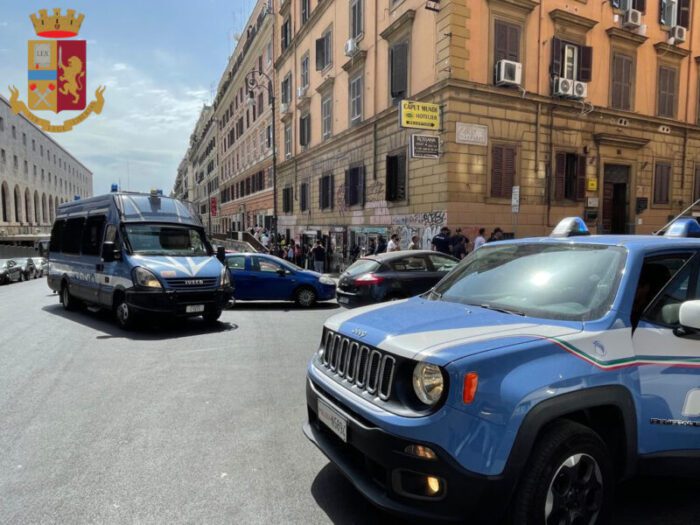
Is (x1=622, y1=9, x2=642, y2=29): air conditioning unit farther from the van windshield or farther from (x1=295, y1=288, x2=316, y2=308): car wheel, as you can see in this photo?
the van windshield

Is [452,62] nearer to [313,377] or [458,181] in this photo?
[458,181]

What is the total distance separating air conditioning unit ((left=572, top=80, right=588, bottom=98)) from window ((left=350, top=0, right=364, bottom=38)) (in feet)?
30.0

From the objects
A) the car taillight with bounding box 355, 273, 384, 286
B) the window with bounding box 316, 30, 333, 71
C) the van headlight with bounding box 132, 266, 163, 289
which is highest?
the window with bounding box 316, 30, 333, 71

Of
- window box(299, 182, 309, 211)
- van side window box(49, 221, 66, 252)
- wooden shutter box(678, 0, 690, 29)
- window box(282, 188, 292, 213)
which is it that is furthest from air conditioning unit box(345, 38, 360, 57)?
van side window box(49, 221, 66, 252)

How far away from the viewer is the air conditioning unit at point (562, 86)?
55.0 feet

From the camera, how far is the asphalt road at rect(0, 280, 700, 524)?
2.98m

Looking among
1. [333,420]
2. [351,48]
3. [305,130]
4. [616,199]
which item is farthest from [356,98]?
[333,420]

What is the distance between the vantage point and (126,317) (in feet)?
28.4

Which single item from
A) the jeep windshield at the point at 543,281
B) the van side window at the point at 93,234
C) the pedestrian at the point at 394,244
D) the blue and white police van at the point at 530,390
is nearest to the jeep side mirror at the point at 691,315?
the blue and white police van at the point at 530,390

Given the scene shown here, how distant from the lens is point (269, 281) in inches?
469

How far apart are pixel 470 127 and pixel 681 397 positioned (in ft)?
46.2

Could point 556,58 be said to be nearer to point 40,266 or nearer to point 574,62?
point 574,62

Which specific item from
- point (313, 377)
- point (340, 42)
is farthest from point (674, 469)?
point (340, 42)

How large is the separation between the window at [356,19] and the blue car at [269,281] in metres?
13.4
